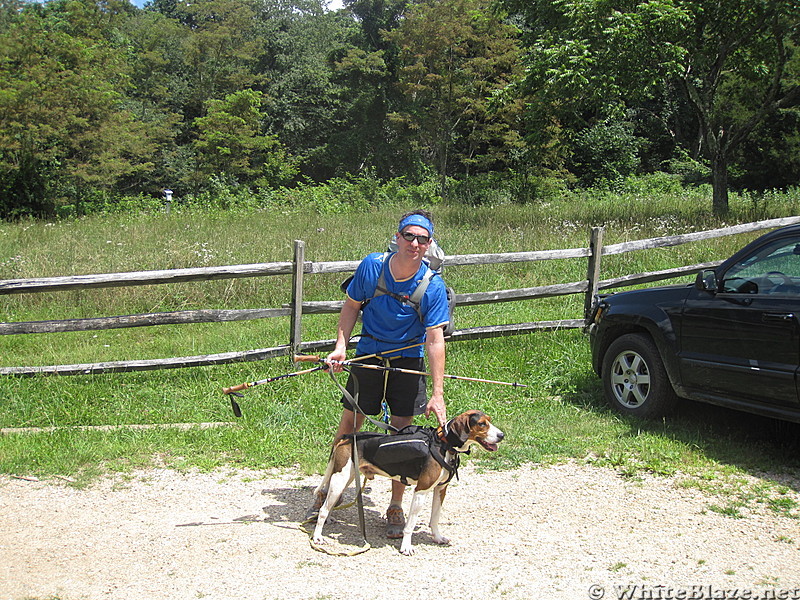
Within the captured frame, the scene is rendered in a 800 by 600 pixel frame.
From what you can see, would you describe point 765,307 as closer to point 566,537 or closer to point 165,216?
point 566,537

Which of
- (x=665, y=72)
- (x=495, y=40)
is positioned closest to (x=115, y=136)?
(x=495, y=40)

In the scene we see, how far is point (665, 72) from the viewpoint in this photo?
17.3m

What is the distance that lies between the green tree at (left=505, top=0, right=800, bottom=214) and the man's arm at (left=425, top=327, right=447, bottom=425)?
13.7 m

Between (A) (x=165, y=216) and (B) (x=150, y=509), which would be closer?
(B) (x=150, y=509)

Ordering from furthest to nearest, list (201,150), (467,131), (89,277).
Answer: (201,150)
(467,131)
(89,277)

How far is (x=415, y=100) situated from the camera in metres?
35.9

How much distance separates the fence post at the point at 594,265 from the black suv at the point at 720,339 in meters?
2.31

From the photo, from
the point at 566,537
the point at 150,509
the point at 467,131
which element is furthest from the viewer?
the point at 467,131

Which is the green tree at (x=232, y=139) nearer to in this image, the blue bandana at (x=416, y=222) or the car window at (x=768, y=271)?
the car window at (x=768, y=271)

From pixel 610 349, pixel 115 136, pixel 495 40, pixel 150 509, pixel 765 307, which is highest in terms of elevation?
pixel 495 40

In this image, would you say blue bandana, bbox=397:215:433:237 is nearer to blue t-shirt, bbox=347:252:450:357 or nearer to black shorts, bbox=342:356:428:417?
blue t-shirt, bbox=347:252:450:357

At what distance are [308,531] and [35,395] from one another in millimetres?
3879

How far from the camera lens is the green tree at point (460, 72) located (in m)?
29.5

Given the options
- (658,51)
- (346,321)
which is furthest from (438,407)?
(658,51)
